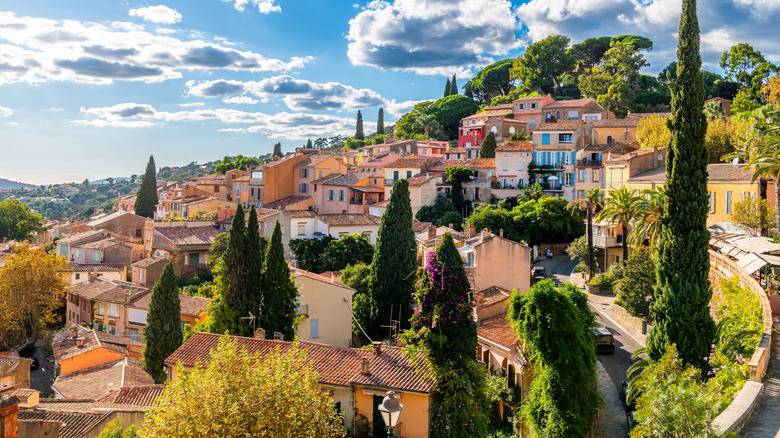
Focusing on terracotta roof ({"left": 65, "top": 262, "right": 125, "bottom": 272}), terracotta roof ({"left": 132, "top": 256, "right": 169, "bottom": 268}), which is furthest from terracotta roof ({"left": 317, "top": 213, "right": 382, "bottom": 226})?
terracotta roof ({"left": 65, "top": 262, "right": 125, "bottom": 272})

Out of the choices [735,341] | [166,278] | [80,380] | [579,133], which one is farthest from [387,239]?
[579,133]

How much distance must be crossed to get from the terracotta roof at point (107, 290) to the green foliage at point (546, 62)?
238 ft

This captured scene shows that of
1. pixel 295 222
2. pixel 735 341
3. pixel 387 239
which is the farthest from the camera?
pixel 295 222

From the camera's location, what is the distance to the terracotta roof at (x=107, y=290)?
4606 centimetres

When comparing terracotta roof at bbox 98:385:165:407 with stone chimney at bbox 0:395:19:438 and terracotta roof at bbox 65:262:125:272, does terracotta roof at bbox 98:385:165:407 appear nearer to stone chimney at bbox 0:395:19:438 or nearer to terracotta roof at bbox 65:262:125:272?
stone chimney at bbox 0:395:19:438

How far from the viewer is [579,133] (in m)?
60.9

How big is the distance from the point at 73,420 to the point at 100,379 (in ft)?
44.6

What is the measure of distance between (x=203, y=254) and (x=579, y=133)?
37.7 metres

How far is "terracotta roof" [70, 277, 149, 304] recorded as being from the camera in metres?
46.1

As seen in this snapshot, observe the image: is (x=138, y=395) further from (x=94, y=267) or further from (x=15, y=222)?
(x=15, y=222)

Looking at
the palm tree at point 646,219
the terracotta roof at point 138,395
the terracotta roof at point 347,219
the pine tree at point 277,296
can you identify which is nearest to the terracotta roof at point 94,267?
the terracotta roof at point 347,219

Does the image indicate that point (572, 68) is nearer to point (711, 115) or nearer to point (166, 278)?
point (711, 115)

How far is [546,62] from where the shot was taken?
100500 mm

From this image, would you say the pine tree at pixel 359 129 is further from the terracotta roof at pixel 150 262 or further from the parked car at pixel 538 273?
the parked car at pixel 538 273
